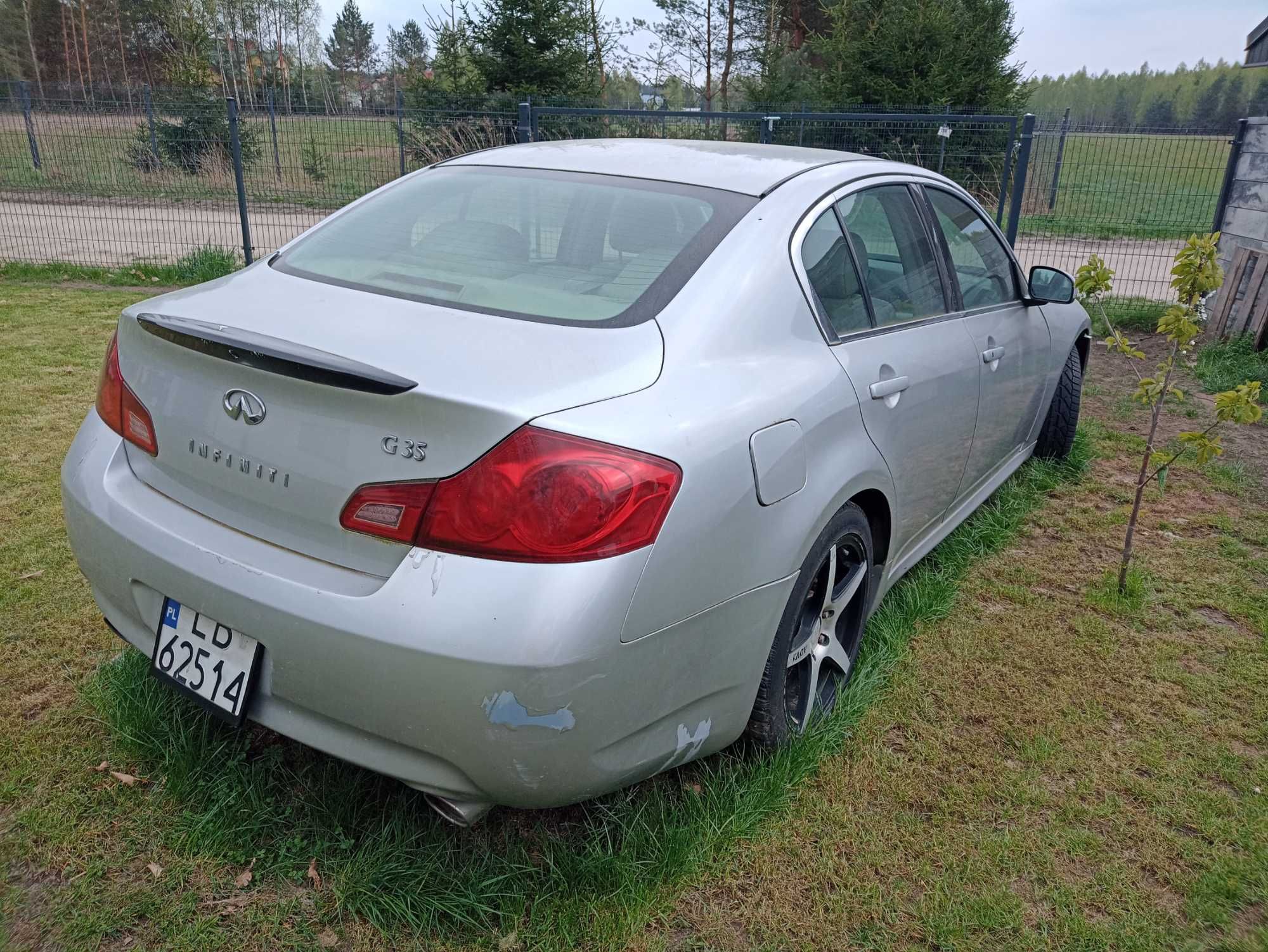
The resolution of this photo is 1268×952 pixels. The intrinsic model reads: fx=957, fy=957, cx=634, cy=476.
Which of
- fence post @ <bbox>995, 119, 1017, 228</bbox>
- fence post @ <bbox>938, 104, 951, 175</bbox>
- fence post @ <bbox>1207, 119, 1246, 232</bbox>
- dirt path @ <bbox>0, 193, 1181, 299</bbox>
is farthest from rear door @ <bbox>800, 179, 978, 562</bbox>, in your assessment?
dirt path @ <bbox>0, 193, 1181, 299</bbox>

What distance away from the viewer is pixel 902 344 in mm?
2875

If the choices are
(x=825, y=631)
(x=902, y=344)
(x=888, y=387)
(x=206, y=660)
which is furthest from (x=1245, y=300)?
(x=206, y=660)

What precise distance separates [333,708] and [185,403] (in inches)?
30.4

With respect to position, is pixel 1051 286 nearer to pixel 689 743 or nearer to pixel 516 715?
pixel 689 743

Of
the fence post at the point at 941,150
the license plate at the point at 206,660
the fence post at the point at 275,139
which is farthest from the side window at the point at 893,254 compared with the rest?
the fence post at the point at 275,139

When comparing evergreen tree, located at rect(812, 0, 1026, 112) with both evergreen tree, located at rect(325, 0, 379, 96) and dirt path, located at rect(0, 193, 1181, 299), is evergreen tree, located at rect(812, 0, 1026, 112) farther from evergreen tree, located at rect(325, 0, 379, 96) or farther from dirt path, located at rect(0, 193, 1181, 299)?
evergreen tree, located at rect(325, 0, 379, 96)

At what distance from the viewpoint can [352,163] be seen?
474 inches

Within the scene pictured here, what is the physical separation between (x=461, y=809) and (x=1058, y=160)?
47.7ft

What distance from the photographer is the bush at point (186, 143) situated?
11250 millimetres

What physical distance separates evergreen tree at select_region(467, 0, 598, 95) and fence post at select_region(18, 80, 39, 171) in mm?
6914

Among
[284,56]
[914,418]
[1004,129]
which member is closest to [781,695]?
[914,418]

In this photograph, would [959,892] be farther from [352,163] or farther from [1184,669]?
[352,163]

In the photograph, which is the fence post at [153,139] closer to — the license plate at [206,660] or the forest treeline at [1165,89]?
the license plate at [206,660]

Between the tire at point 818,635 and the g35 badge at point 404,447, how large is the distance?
0.97 m
